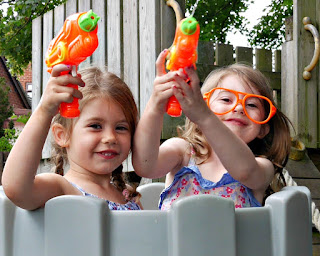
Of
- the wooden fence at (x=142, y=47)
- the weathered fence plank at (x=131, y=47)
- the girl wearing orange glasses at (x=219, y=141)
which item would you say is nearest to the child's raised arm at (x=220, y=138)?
the girl wearing orange glasses at (x=219, y=141)

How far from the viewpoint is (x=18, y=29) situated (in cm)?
730

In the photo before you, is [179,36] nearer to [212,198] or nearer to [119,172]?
[212,198]

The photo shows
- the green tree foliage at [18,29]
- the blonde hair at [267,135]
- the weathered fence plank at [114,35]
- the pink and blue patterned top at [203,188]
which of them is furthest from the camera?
the green tree foliage at [18,29]

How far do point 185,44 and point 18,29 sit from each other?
21.4 feet

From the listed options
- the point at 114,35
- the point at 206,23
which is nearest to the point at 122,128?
the point at 114,35

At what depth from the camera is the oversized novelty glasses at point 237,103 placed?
5.31ft

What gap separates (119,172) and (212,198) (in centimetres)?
60

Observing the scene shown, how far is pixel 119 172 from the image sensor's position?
1728 mm

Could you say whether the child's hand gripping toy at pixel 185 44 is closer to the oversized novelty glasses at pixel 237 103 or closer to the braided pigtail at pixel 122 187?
the oversized novelty glasses at pixel 237 103

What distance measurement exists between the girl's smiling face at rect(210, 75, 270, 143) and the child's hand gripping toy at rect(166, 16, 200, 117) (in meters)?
0.47

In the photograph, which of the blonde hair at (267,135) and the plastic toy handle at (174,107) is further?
the blonde hair at (267,135)

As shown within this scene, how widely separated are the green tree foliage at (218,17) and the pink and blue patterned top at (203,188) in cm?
632


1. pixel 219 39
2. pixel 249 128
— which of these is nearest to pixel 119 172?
pixel 249 128

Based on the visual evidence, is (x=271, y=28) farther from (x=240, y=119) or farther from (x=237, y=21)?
(x=240, y=119)
